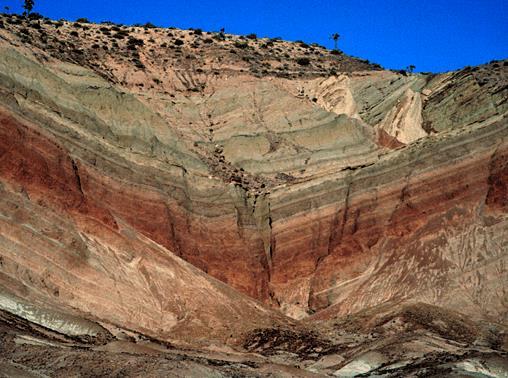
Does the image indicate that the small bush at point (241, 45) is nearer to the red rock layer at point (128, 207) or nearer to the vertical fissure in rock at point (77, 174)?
the red rock layer at point (128, 207)

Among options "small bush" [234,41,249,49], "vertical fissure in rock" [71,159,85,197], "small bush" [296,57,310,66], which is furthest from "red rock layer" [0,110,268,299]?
"small bush" [234,41,249,49]

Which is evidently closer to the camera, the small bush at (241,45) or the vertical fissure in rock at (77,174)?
the vertical fissure in rock at (77,174)

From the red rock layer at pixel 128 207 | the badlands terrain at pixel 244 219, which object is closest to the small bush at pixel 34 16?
the badlands terrain at pixel 244 219

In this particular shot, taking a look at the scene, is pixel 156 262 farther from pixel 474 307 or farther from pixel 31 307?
pixel 474 307

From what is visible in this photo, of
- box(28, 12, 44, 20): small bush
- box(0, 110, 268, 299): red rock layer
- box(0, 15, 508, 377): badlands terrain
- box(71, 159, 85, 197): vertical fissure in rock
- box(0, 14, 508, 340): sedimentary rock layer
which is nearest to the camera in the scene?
box(0, 15, 508, 377): badlands terrain

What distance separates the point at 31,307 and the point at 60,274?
3.15 m

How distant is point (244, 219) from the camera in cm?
4172

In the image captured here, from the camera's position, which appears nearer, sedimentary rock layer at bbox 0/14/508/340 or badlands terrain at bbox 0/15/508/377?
badlands terrain at bbox 0/15/508/377

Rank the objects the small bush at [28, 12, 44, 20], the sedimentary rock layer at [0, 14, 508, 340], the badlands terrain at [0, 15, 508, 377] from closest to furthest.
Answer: the badlands terrain at [0, 15, 508, 377]
the sedimentary rock layer at [0, 14, 508, 340]
the small bush at [28, 12, 44, 20]

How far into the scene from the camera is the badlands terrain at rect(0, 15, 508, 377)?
103ft

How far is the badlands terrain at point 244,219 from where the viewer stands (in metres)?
31.4

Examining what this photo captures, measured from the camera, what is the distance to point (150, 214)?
3984cm

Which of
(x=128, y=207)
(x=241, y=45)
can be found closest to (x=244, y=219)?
(x=128, y=207)

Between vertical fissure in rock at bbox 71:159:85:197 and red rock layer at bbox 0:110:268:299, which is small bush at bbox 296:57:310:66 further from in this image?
vertical fissure in rock at bbox 71:159:85:197
